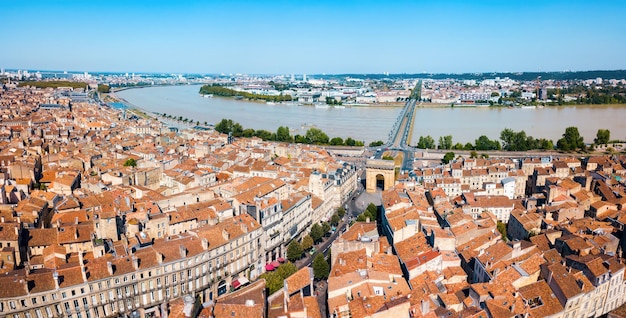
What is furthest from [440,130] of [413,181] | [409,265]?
[409,265]

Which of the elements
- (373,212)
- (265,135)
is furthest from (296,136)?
(373,212)

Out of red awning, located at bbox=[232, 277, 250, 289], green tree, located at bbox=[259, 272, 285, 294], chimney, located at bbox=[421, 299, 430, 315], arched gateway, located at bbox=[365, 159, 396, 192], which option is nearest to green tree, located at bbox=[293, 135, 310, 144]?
arched gateway, located at bbox=[365, 159, 396, 192]

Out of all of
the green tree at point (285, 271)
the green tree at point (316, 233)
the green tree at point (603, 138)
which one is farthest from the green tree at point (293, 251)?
the green tree at point (603, 138)

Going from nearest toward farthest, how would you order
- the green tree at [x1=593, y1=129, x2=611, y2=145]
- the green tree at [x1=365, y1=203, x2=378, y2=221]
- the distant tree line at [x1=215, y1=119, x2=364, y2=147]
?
1. the green tree at [x1=365, y1=203, x2=378, y2=221]
2. the green tree at [x1=593, y1=129, x2=611, y2=145]
3. the distant tree line at [x1=215, y1=119, x2=364, y2=147]

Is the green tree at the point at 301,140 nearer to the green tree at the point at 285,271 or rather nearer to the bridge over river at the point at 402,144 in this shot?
the bridge over river at the point at 402,144

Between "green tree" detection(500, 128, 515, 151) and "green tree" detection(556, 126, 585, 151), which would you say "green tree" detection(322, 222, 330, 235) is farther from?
"green tree" detection(556, 126, 585, 151)

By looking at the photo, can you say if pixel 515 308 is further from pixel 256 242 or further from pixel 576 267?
pixel 256 242
